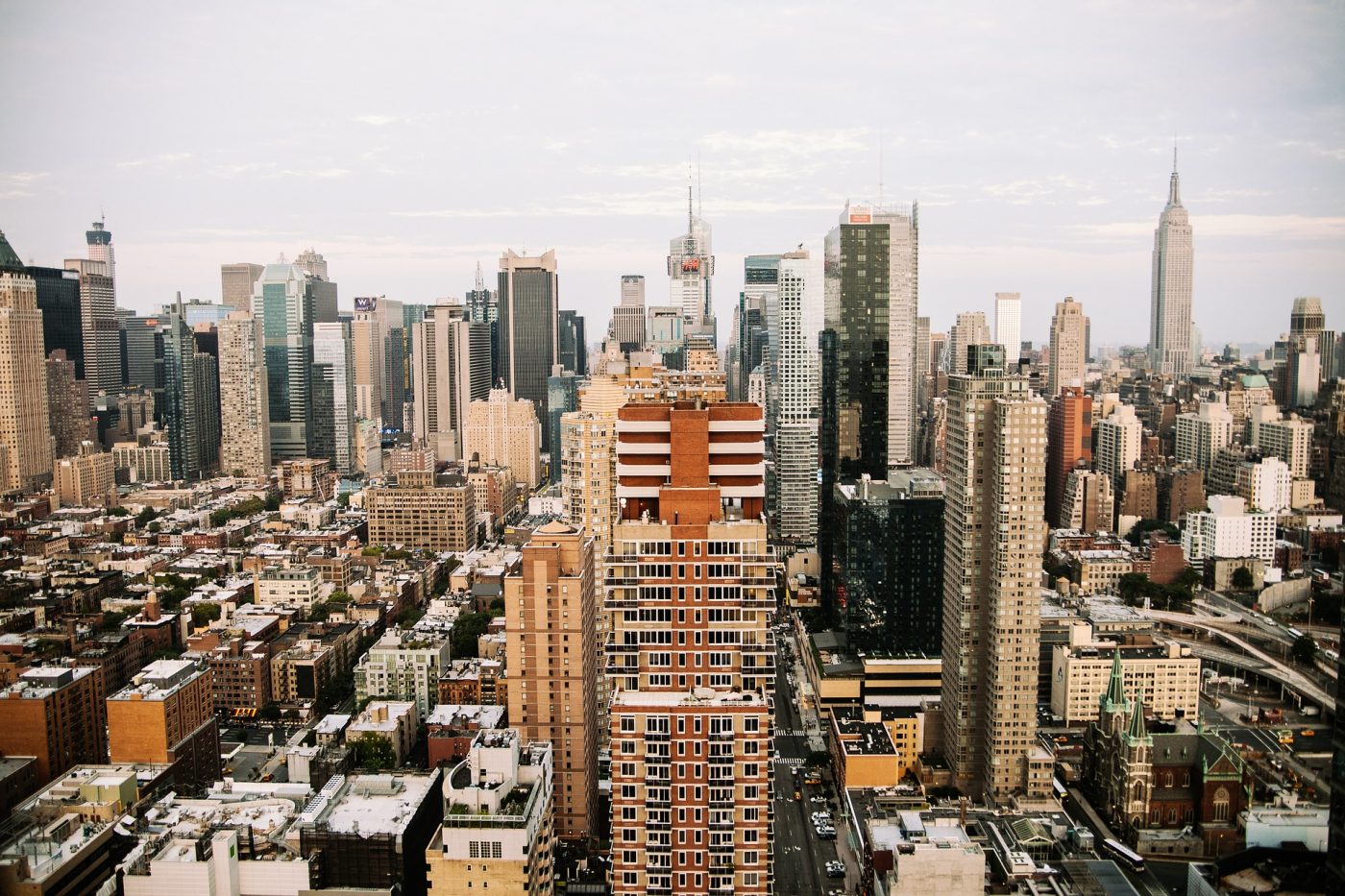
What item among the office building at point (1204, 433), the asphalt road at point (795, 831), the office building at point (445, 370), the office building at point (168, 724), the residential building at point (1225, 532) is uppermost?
the office building at point (445, 370)

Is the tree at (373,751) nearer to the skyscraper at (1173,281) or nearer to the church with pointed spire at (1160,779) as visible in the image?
the church with pointed spire at (1160,779)

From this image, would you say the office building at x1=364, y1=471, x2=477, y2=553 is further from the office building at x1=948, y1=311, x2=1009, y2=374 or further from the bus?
the bus

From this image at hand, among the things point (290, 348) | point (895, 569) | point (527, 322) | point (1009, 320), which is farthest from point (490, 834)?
point (527, 322)

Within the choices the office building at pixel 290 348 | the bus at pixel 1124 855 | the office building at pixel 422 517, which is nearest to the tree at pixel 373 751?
the bus at pixel 1124 855

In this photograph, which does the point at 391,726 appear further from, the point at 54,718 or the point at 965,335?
the point at 965,335

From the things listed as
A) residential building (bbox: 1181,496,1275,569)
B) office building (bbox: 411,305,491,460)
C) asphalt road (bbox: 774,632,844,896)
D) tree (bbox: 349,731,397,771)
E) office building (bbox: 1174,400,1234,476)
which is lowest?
asphalt road (bbox: 774,632,844,896)

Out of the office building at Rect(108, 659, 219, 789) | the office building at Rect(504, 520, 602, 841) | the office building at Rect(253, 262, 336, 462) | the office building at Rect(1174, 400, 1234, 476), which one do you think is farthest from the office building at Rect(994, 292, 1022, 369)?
the office building at Rect(253, 262, 336, 462)

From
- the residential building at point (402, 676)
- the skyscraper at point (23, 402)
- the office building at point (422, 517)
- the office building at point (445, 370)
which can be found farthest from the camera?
the office building at point (445, 370)
